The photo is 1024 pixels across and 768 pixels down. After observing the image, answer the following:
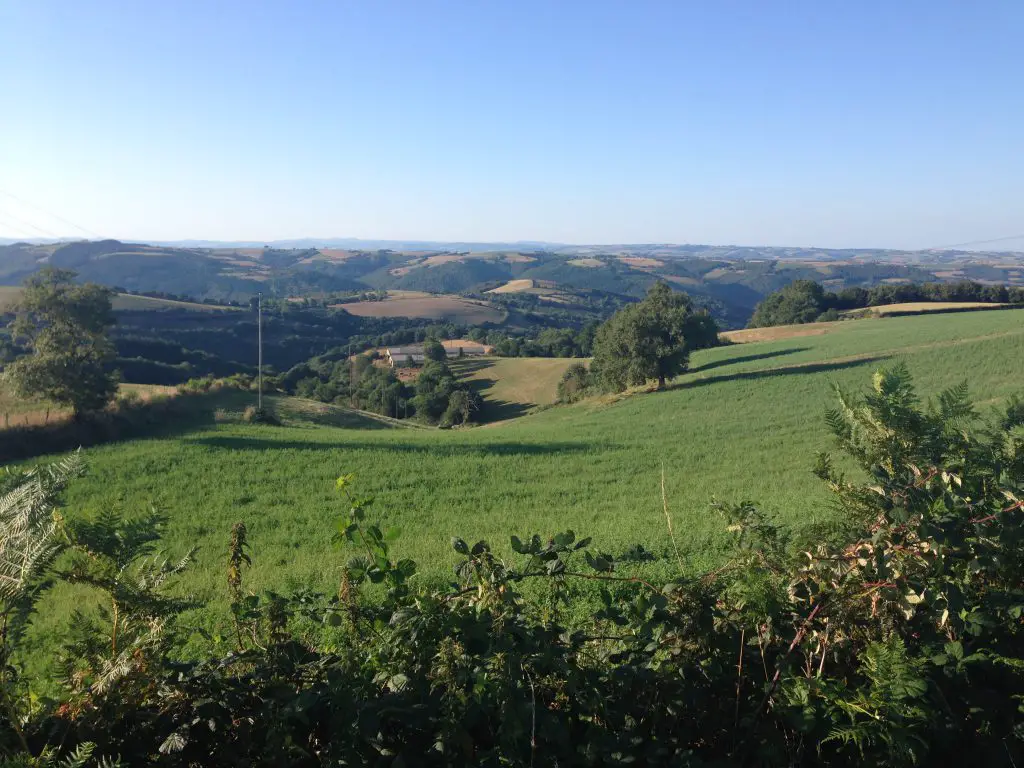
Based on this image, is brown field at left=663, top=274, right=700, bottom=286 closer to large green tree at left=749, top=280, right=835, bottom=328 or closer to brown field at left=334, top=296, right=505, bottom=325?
brown field at left=334, top=296, right=505, bottom=325

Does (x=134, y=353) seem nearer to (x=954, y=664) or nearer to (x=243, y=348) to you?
(x=243, y=348)

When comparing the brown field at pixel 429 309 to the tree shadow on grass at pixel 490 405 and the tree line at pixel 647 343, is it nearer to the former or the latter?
the tree shadow on grass at pixel 490 405

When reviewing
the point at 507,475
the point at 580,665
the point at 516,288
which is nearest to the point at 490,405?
the point at 507,475

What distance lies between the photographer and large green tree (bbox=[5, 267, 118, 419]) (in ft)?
67.9

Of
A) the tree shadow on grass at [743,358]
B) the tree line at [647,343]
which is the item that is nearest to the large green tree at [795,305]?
the tree shadow on grass at [743,358]

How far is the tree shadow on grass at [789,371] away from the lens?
112 feet

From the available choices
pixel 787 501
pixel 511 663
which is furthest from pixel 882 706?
pixel 787 501

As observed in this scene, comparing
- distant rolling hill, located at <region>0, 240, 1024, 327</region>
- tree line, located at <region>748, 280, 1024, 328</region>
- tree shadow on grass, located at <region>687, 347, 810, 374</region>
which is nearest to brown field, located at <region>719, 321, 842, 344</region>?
tree shadow on grass, located at <region>687, 347, 810, 374</region>

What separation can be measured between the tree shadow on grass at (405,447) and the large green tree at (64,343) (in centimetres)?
380

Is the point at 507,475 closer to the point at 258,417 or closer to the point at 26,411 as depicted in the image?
the point at 258,417

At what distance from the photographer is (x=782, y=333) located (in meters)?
55.3

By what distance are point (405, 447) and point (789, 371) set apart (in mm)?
23277

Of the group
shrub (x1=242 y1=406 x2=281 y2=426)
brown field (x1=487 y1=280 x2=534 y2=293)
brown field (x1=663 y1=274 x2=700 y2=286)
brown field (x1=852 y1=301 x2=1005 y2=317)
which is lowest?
shrub (x1=242 y1=406 x2=281 y2=426)

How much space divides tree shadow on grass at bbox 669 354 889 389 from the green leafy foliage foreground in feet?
109
